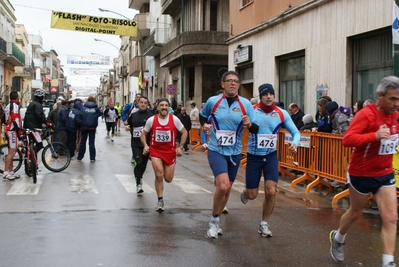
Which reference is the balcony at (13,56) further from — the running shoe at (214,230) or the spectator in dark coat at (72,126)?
the running shoe at (214,230)

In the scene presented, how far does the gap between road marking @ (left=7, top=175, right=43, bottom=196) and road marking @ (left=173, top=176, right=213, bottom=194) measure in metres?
2.83

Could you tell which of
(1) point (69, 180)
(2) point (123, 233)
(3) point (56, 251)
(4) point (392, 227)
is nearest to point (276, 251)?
(4) point (392, 227)

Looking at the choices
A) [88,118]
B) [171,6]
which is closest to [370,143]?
[88,118]

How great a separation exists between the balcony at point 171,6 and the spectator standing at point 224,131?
3012 cm

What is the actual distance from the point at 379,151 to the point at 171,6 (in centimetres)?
3364

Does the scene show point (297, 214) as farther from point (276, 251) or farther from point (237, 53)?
point (237, 53)

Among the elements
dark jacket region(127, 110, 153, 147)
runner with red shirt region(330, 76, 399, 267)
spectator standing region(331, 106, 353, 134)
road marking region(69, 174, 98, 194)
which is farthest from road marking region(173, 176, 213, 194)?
runner with red shirt region(330, 76, 399, 267)

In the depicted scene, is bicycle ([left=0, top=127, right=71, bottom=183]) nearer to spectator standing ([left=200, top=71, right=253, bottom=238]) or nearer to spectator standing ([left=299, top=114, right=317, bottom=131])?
spectator standing ([left=200, top=71, right=253, bottom=238])

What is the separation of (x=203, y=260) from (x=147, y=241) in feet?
3.31

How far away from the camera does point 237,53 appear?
23.6 metres

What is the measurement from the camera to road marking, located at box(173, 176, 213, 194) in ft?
35.5

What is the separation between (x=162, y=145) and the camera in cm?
875

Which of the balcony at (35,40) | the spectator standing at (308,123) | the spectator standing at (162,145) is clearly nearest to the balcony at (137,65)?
the spectator standing at (308,123)

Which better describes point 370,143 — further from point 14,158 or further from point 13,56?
point 13,56
